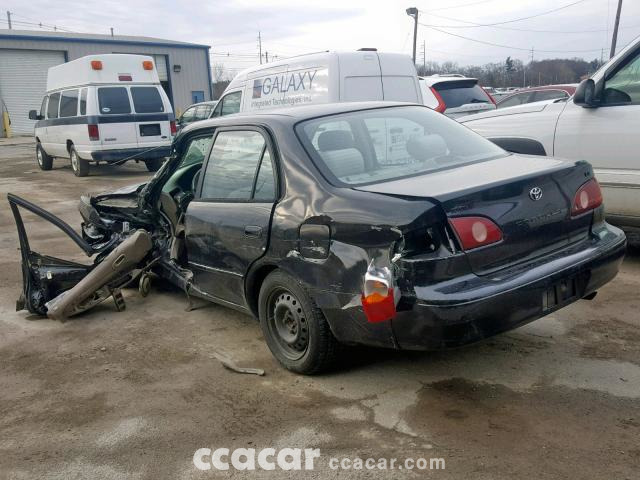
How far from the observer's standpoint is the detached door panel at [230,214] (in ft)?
13.2

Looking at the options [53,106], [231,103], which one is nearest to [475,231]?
[231,103]

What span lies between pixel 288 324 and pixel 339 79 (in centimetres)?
551

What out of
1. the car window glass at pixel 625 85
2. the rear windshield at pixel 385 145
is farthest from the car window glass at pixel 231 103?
the rear windshield at pixel 385 145

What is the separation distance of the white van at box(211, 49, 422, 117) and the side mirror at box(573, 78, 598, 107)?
3637 millimetres

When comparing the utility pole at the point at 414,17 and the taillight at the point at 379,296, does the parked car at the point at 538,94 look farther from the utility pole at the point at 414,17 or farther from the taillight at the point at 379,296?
the utility pole at the point at 414,17

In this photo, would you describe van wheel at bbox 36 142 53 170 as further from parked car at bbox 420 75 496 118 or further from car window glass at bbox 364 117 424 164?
car window glass at bbox 364 117 424 164

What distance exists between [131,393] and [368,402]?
146cm

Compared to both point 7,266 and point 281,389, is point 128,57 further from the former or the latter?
point 281,389

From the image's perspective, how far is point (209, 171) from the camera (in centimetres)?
463

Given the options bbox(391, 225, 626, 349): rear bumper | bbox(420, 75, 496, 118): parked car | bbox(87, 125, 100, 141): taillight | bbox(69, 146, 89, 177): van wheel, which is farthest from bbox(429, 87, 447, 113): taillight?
bbox(69, 146, 89, 177): van wheel

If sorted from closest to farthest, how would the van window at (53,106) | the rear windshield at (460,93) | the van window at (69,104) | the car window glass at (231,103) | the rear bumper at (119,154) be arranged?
1. the rear windshield at (460,93)
2. the car window glass at (231,103)
3. the rear bumper at (119,154)
4. the van window at (69,104)
5. the van window at (53,106)

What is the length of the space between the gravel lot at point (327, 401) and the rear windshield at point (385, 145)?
115 cm

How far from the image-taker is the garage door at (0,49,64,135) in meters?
31.9

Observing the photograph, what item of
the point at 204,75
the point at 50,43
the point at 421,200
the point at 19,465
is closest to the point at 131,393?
the point at 19,465
